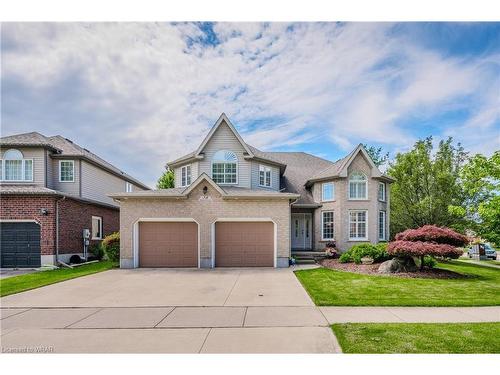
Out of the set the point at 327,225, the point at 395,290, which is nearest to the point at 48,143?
the point at 327,225

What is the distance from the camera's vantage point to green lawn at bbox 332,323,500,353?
16.4 feet

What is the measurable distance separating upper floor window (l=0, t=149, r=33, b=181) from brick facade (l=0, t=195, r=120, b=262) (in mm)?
2528

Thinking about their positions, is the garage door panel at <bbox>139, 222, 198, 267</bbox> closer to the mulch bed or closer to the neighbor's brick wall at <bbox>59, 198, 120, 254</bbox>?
the neighbor's brick wall at <bbox>59, 198, 120, 254</bbox>

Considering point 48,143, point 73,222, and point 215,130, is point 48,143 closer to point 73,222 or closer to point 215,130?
point 73,222

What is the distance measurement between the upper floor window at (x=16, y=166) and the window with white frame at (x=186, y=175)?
8472 mm

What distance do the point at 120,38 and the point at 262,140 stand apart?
42.8ft

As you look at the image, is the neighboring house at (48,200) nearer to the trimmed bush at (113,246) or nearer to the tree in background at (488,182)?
the trimmed bush at (113,246)

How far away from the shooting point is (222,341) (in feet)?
17.8

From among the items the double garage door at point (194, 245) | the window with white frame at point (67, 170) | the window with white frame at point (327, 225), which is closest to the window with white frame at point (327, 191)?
the window with white frame at point (327, 225)

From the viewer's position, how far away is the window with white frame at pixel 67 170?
18422mm

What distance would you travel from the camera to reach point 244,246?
49.7 feet

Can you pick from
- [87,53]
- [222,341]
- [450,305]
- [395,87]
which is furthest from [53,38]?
[450,305]

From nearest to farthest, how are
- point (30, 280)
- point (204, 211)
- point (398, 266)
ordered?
point (30, 280), point (398, 266), point (204, 211)

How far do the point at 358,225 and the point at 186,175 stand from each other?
436 inches
